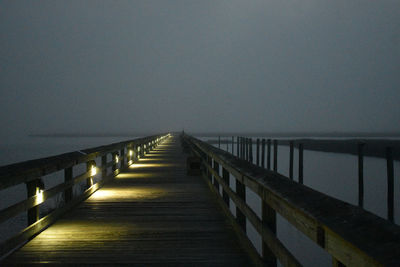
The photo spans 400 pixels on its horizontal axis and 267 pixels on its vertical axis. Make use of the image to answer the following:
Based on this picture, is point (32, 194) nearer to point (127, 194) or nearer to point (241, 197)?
point (241, 197)

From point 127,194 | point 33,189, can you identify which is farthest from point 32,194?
point 127,194

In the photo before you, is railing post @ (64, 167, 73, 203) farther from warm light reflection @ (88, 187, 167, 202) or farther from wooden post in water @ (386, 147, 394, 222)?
wooden post in water @ (386, 147, 394, 222)

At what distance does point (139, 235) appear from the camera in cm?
488

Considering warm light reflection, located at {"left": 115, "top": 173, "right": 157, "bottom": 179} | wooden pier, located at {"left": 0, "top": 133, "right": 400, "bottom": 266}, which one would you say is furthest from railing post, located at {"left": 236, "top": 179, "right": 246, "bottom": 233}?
warm light reflection, located at {"left": 115, "top": 173, "right": 157, "bottom": 179}

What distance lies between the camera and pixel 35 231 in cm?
471

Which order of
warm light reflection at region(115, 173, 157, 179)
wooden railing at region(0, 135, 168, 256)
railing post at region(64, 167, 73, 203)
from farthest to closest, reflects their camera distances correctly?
warm light reflection at region(115, 173, 157, 179) < railing post at region(64, 167, 73, 203) < wooden railing at region(0, 135, 168, 256)

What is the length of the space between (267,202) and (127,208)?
4.33m

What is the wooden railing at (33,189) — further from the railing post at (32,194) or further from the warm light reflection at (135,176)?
the warm light reflection at (135,176)

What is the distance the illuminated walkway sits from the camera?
3.95 m

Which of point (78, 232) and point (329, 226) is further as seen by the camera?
point (78, 232)

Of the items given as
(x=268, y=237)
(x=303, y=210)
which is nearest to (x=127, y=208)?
(x=268, y=237)

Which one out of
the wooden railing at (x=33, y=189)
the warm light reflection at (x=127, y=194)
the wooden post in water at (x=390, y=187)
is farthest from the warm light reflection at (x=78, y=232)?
the wooden post in water at (x=390, y=187)

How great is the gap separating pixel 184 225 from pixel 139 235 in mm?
813

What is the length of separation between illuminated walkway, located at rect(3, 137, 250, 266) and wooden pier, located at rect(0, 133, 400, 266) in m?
0.01
